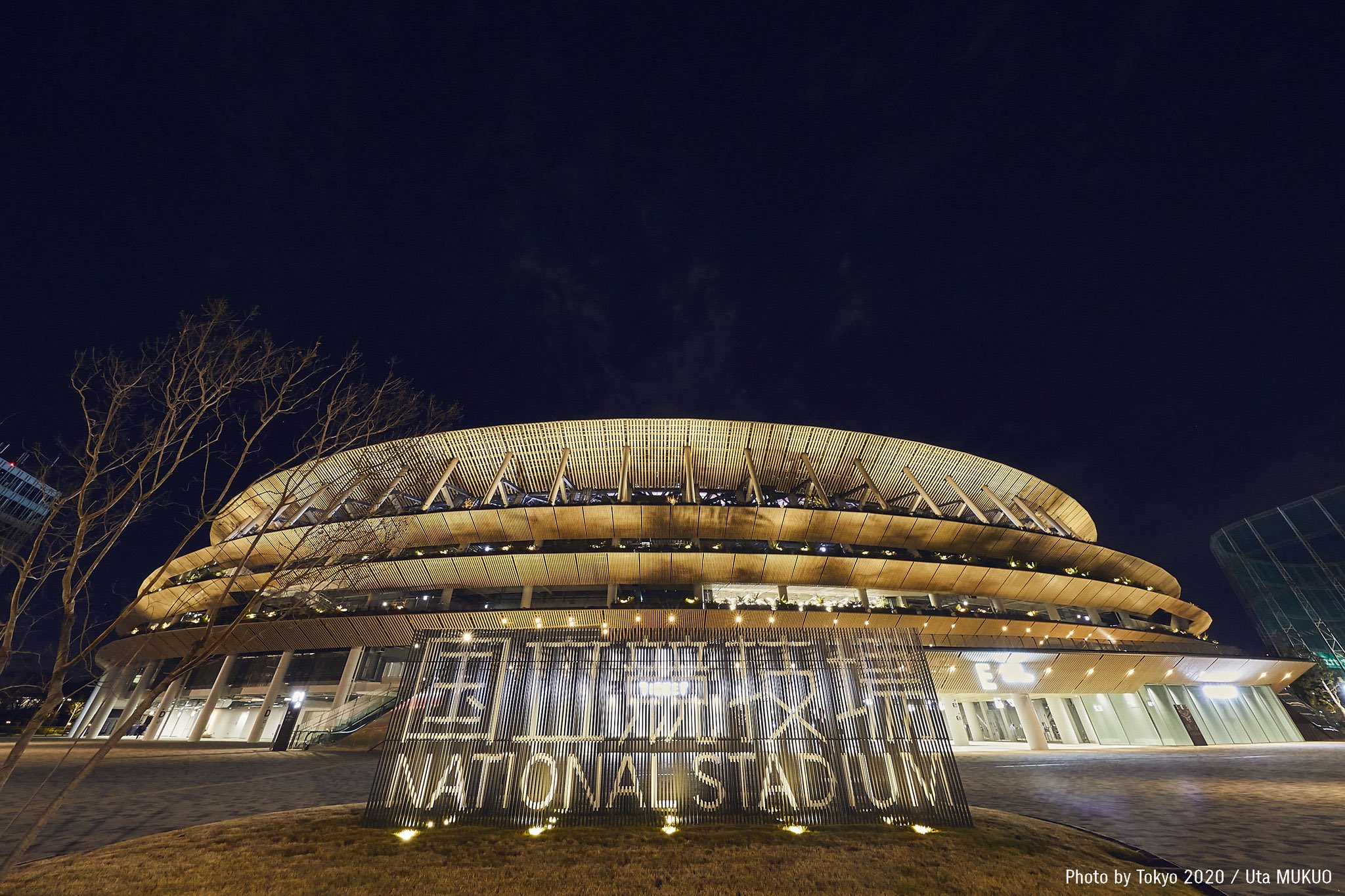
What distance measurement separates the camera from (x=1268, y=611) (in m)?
55.1

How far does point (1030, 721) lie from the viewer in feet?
90.9

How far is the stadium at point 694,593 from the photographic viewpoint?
93.8ft

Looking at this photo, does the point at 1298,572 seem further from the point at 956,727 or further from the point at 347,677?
the point at 347,677

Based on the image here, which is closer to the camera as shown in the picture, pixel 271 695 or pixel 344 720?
pixel 344 720

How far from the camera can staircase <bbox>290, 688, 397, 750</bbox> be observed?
2409cm

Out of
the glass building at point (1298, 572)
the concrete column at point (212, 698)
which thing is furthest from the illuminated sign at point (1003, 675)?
the concrete column at point (212, 698)

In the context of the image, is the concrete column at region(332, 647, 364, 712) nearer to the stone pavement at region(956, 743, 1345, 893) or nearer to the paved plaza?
the paved plaza

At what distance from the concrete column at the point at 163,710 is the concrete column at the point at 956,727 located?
4605cm

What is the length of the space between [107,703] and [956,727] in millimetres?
57555

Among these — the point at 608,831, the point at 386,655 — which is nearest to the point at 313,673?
the point at 386,655

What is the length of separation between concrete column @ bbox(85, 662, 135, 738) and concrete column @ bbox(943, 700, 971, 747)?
5439cm

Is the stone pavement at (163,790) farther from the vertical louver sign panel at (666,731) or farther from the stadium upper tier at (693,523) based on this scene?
the stadium upper tier at (693,523)

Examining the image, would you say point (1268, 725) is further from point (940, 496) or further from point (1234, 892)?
point (1234, 892)

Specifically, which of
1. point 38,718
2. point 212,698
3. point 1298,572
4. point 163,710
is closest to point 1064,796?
point 38,718
